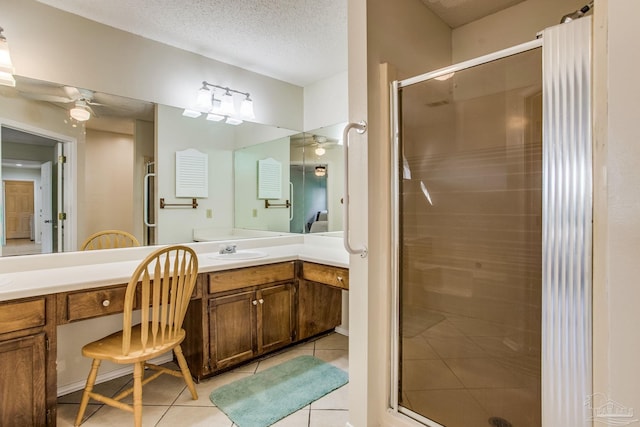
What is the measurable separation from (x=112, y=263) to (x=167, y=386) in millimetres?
885

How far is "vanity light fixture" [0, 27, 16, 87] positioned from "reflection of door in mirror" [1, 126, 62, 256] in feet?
0.88

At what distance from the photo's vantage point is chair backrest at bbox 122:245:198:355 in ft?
5.27

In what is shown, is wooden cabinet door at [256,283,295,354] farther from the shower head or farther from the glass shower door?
the shower head

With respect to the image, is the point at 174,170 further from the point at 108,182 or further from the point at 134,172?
the point at 108,182

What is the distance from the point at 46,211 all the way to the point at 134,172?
1.84 ft

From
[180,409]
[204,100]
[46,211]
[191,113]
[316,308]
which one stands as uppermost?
[204,100]

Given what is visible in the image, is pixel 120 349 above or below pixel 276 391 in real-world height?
above

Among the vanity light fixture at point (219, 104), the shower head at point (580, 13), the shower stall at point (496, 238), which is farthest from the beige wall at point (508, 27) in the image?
the vanity light fixture at point (219, 104)

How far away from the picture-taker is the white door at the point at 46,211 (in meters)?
1.96

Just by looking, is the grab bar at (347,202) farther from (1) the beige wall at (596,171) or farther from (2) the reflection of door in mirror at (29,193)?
(2) the reflection of door in mirror at (29,193)

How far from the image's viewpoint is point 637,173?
85 cm

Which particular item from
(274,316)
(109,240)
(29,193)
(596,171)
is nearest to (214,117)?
(109,240)

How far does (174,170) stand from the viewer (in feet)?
8.36

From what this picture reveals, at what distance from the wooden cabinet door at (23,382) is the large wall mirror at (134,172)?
2.26ft
